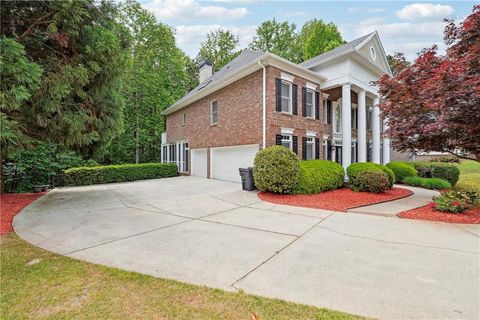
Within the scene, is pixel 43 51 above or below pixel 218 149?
above

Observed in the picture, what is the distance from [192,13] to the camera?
12.9 m

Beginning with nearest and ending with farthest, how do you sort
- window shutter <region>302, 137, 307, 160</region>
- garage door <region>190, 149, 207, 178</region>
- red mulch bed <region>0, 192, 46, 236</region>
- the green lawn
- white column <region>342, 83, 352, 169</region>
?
red mulch bed <region>0, 192, 46, 236</region> < window shutter <region>302, 137, 307, 160</region> < white column <region>342, 83, 352, 169</region> < the green lawn < garage door <region>190, 149, 207, 178</region>

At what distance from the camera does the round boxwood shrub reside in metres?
8.86

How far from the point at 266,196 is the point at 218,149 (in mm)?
6418

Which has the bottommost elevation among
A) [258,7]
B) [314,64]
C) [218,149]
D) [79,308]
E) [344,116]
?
[79,308]

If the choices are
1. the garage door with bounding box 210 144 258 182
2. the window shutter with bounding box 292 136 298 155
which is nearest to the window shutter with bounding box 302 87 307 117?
the window shutter with bounding box 292 136 298 155

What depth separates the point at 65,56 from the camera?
6156 mm

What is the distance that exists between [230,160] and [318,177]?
545 centimetres

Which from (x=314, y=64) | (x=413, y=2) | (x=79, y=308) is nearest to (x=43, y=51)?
(x=79, y=308)

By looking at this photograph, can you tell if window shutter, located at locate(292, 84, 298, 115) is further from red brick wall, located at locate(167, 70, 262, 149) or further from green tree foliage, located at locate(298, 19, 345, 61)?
green tree foliage, located at locate(298, 19, 345, 61)

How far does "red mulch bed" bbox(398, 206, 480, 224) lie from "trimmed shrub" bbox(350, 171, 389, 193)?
2.78 meters

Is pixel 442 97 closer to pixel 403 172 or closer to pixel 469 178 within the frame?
pixel 403 172

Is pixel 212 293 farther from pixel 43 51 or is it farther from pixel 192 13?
pixel 192 13

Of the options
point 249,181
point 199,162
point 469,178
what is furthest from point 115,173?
point 469,178
